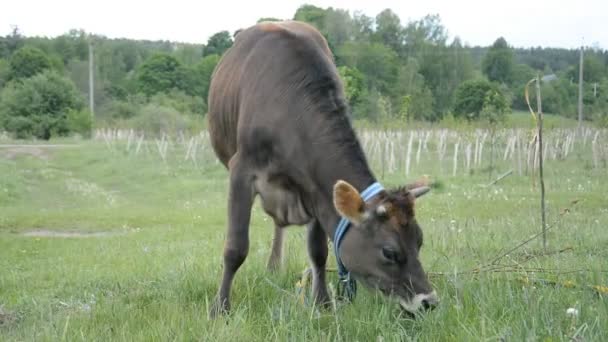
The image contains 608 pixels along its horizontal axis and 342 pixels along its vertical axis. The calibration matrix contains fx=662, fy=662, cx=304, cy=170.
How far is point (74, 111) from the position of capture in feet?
208

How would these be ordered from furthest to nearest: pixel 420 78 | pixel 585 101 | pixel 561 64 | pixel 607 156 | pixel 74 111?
pixel 561 64
pixel 420 78
pixel 74 111
pixel 585 101
pixel 607 156

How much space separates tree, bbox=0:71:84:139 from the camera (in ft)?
206

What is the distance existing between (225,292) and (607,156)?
82.5 feet

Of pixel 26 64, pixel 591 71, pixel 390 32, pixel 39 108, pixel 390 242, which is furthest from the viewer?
pixel 390 32

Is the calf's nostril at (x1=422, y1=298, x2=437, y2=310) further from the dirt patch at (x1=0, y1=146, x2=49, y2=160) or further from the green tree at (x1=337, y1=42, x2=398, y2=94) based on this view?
the green tree at (x1=337, y1=42, x2=398, y2=94)

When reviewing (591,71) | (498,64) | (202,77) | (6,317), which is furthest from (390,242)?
(498,64)

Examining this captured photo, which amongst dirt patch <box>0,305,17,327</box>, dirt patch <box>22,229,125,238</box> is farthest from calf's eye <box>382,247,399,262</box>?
dirt patch <box>22,229,125,238</box>

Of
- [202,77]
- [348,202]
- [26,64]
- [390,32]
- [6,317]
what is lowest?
[6,317]

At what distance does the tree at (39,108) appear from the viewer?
62925 millimetres

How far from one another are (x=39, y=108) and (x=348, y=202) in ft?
218

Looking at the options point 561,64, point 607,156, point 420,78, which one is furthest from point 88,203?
point 561,64

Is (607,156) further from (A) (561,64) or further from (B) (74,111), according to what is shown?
(A) (561,64)

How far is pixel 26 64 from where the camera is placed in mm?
79250

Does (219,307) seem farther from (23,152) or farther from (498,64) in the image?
(498,64)
